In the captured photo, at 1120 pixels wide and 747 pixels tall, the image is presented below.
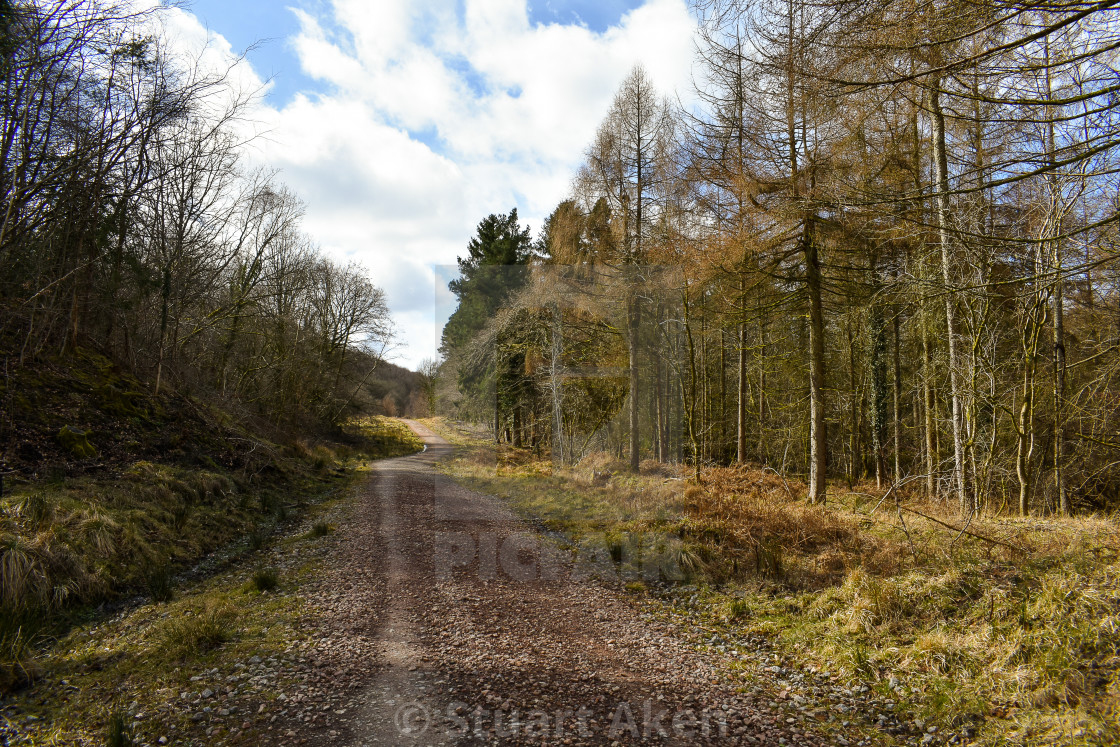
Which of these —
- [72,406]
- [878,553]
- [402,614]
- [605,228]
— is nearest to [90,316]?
[72,406]

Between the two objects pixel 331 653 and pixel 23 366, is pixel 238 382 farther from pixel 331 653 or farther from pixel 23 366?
pixel 331 653

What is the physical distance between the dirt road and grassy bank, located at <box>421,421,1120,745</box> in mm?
999

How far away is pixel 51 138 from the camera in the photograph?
8992mm

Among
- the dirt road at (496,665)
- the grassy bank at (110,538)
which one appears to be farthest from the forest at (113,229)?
the dirt road at (496,665)

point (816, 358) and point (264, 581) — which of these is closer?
point (264, 581)

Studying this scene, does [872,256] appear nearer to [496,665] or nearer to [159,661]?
[496,665]

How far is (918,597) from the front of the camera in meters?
4.90

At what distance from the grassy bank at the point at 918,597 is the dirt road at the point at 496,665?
100cm

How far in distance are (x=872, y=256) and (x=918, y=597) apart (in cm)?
799

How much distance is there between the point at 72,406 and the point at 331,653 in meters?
8.25

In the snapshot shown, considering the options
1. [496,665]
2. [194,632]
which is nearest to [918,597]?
[496,665]

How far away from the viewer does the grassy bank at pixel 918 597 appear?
3576 mm

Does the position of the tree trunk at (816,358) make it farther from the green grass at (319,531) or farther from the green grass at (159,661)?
the green grass at (319,531)

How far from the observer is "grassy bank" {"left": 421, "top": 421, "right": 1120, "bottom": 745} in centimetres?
358
